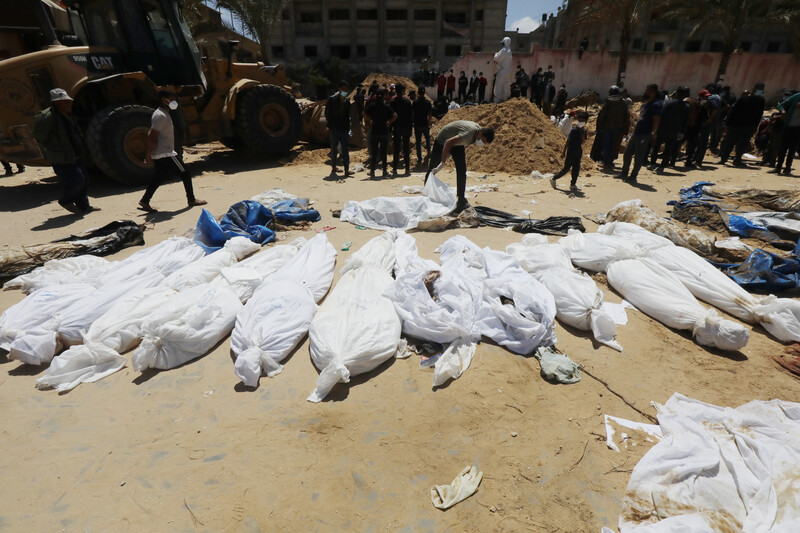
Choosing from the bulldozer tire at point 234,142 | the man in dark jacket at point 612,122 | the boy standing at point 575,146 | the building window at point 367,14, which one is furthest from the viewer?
the building window at point 367,14

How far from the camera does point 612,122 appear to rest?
7.70 meters

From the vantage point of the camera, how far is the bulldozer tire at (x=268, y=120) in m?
7.85

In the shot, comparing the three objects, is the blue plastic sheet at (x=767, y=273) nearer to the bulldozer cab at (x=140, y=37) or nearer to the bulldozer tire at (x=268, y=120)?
the bulldozer tire at (x=268, y=120)

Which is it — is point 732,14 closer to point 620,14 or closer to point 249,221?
point 620,14

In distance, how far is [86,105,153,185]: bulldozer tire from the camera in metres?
6.07

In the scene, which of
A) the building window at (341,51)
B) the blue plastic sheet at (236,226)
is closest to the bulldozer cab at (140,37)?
the blue plastic sheet at (236,226)

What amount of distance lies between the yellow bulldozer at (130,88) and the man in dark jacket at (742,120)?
30.2 feet

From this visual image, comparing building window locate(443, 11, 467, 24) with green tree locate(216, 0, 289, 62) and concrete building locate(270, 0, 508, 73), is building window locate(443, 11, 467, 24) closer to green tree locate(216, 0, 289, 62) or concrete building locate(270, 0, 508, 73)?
concrete building locate(270, 0, 508, 73)

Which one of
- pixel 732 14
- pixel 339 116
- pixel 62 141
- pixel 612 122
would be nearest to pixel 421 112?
pixel 339 116

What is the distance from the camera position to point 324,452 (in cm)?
198

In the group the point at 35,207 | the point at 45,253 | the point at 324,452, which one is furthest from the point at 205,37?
the point at 324,452

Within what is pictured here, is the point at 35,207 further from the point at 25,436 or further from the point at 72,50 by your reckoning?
the point at 25,436

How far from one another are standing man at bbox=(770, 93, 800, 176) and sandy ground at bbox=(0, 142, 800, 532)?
701 cm

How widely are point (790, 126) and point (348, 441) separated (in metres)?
9.90
